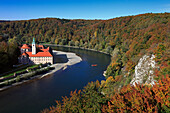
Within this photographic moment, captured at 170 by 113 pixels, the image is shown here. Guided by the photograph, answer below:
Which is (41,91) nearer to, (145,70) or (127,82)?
(127,82)

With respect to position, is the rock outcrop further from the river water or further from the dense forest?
the river water

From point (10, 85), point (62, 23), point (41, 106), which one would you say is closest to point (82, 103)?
point (41, 106)

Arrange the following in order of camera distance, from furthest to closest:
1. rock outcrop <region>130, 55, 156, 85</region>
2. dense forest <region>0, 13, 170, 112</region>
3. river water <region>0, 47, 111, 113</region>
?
1. river water <region>0, 47, 111, 113</region>
2. rock outcrop <region>130, 55, 156, 85</region>
3. dense forest <region>0, 13, 170, 112</region>

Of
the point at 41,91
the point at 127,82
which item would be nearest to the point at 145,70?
the point at 127,82

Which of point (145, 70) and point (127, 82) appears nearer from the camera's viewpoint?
point (145, 70)

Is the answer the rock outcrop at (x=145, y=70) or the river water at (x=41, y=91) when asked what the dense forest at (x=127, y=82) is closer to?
the rock outcrop at (x=145, y=70)

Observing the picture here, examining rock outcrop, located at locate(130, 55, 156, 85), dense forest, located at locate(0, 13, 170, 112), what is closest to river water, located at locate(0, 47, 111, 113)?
dense forest, located at locate(0, 13, 170, 112)

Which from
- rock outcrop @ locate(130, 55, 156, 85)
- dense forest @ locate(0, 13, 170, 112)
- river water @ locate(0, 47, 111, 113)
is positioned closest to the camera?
dense forest @ locate(0, 13, 170, 112)

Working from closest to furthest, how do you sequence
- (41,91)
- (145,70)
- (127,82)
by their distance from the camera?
1. (145,70)
2. (127,82)
3. (41,91)

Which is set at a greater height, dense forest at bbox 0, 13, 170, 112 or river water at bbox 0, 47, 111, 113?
dense forest at bbox 0, 13, 170, 112

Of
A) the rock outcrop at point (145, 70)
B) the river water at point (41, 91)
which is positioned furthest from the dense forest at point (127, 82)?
the river water at point (41, 91)

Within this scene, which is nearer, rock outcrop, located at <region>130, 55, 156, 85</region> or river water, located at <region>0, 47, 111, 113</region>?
rock outcrop, located at <region>130, 55, 156, 85</region>
